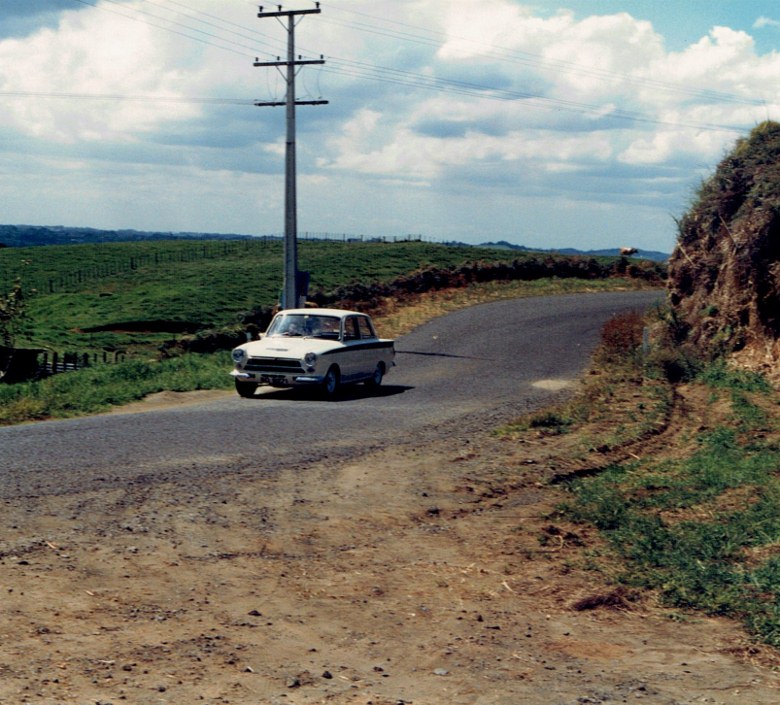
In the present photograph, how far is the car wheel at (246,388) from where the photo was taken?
20080 millimetres

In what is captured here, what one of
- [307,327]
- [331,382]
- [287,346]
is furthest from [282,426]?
[307,327]

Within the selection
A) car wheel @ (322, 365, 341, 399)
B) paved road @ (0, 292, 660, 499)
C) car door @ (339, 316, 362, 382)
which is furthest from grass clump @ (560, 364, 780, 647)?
car door @ (339, 316, 362, 382)

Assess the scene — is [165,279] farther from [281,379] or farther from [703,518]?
[703,518]

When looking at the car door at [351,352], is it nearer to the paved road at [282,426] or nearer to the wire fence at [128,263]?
the paved road at [282,426]

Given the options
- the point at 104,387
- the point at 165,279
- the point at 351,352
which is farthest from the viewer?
the point at 165,279

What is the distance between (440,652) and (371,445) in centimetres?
741

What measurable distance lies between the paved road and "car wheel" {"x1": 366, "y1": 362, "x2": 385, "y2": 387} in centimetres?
27

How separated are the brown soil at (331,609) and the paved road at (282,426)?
3.55 feet

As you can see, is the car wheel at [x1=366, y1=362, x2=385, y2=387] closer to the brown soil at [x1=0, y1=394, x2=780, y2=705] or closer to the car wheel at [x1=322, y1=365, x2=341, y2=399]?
the car wheel at [x1=322, y1=365, x2=341, y2=399]

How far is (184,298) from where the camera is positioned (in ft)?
203

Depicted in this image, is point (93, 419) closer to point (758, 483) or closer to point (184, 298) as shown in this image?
point (758, 483)

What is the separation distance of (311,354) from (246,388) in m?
1.63

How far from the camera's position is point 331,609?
7.09 metres

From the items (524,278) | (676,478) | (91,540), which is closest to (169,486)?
(91,540)
